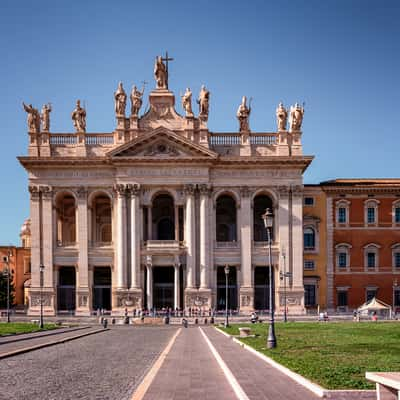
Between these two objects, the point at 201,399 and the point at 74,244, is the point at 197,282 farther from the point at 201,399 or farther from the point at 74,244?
the point at 201,399

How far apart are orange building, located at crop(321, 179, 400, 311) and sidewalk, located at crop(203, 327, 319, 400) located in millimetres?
49063

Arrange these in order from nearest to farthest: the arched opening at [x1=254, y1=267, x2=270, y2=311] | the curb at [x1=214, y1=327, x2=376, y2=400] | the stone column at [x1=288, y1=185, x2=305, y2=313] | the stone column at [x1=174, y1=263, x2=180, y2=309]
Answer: the curb at [x1=214, y1=327, x2=376, y2=400], the stone column at [x1=174, y1=263, x2=180, y2=309], the stone column at [x1=288, y1=185, x2=305, y2=313], the arched opening at [x1=254, y1=267, x2=270, y2=311]

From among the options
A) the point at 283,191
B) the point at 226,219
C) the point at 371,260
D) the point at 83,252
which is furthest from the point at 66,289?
the point at 371,260

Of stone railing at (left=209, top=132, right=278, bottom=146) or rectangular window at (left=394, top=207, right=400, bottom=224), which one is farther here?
rectangular window at (left=394, top=207, right=400, bottom=224)

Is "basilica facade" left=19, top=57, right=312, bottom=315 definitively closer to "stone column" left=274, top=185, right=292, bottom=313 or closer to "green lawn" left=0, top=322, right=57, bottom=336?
"stone column" left=274, top=185, right=292, bottom=313

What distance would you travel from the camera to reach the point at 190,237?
2739 inches

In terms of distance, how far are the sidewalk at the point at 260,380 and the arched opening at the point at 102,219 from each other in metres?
48.6

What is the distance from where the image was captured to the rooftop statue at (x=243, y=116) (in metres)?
71.4

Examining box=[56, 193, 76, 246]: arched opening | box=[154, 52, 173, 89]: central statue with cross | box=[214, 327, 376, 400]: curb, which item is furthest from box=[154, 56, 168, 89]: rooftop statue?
box=[214, 327, 376, 400]: curb

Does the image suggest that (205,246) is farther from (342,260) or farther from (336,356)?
(336,356)

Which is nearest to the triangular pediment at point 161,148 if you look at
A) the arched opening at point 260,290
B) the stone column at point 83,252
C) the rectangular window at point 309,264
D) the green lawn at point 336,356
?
the stone column at point 83,252

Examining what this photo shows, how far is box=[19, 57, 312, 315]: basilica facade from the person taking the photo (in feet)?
227

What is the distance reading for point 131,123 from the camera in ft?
232

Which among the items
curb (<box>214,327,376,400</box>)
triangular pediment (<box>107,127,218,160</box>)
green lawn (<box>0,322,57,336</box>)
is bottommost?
green lawn (<box>0,322,57,336</box>)
